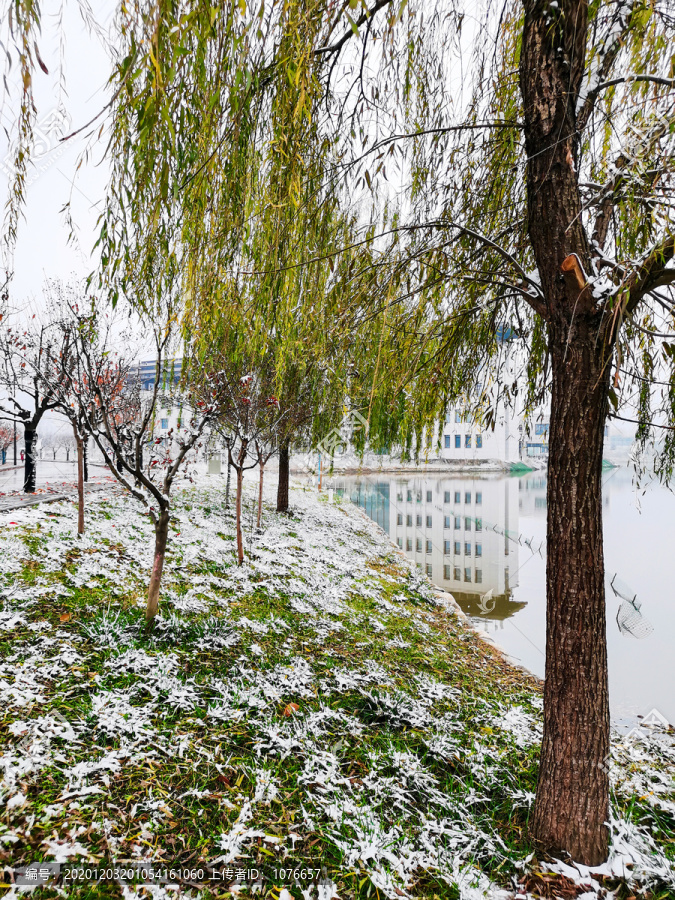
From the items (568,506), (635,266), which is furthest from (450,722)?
(635,266)

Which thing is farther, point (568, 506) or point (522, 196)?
point (522, 196)

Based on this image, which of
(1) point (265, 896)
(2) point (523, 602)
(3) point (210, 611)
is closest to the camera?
(1) point (265, 896)

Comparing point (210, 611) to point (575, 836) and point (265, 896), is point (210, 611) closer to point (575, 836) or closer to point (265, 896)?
point (265, 896)

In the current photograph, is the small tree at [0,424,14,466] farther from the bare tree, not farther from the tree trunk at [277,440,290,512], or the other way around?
the bare tree

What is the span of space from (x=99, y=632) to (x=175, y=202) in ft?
9.34

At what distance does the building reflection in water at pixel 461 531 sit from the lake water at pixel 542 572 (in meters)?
0.04

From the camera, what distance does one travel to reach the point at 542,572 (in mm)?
8836

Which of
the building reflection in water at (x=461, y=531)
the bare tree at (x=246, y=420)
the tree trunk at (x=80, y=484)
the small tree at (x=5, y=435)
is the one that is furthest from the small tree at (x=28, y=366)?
the small tree at (x=5, y=435)

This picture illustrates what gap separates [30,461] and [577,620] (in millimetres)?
10427

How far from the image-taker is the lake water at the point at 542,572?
441 centimetres

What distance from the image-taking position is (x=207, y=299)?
5.53ft

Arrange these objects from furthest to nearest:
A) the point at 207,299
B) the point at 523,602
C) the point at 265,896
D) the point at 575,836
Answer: the point at 523,602, the point at 575,836, the point at 207,299, the point at 265,896

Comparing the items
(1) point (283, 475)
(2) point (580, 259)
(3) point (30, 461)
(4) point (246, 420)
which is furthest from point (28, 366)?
(2) point (580, 259)

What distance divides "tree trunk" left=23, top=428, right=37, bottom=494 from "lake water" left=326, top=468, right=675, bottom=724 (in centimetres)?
857
